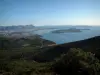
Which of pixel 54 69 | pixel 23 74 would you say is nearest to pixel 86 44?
pixel 54 69

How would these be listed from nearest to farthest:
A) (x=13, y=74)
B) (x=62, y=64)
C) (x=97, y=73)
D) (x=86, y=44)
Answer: (x=97, y=73)
(x=13, y=74)
(x=62, y=64)
(x=86, y=44)

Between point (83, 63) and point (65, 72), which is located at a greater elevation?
point (83, 63)

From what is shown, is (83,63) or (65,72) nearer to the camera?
(83,63)

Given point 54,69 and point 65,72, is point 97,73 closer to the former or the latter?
point 65,72

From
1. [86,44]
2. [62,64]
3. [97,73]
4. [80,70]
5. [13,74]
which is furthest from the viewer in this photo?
[86,44]

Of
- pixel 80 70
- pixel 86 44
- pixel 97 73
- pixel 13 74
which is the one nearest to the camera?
pixel 97 73

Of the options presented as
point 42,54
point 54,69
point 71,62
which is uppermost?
point 71,62

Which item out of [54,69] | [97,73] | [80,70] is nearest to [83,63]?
[80,70]

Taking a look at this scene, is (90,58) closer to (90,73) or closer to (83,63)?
(83,63)

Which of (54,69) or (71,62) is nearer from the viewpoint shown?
(71,62)

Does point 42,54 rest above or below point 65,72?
below
